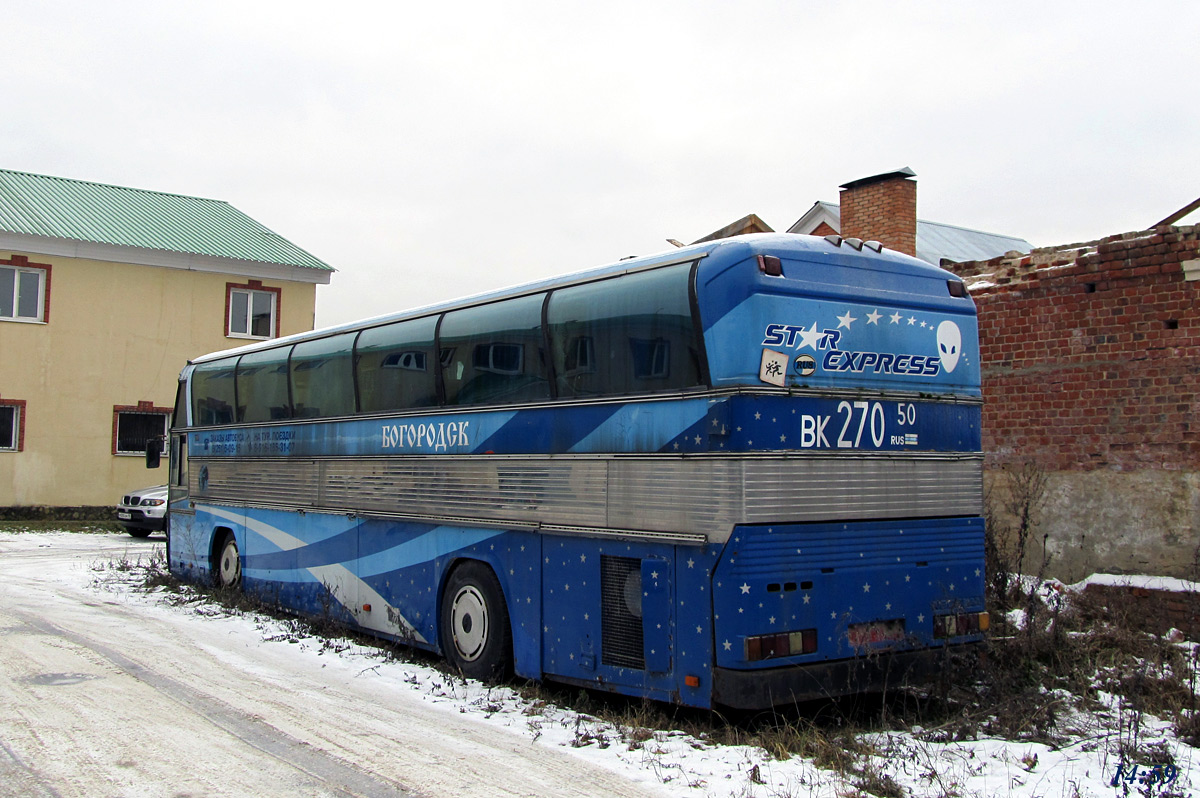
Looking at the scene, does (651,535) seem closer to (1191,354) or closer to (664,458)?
(664,458)

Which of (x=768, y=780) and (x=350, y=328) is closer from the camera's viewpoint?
(x=768, y=780)

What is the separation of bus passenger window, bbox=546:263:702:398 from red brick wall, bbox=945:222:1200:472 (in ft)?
19.0

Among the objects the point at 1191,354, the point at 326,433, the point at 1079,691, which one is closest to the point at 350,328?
the point at 326,433

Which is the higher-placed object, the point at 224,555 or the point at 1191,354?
the point at 1191,354

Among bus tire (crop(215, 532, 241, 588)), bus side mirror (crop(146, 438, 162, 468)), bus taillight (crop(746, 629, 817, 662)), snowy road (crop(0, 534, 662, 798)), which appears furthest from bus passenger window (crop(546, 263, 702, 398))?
bus side mirror (crop(146, 438, 162, 468))

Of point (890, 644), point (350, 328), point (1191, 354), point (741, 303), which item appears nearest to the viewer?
point (741, 303)

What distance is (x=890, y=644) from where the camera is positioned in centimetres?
720

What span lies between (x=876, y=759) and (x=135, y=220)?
31310 mm

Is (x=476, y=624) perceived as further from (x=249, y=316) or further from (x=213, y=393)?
(x=249, y=316)

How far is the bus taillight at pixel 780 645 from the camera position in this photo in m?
6.51

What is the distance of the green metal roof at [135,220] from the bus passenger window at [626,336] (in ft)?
83.7

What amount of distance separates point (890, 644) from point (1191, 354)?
500 cm

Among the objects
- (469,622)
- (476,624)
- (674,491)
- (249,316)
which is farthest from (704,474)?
(249,316)

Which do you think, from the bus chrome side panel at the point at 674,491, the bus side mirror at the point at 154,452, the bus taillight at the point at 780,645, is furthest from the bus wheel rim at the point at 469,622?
the bus side mirror at the point at 154,452
